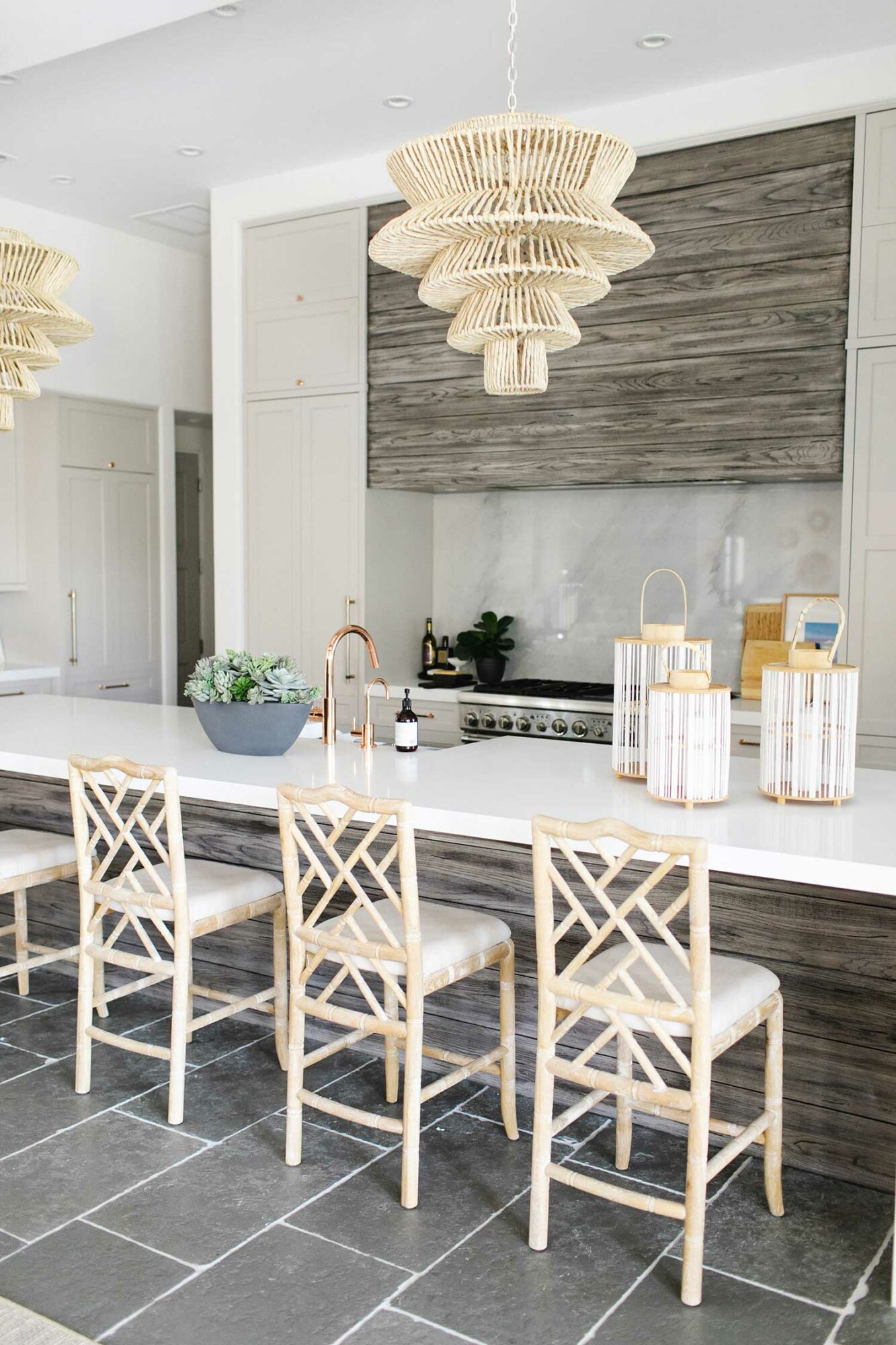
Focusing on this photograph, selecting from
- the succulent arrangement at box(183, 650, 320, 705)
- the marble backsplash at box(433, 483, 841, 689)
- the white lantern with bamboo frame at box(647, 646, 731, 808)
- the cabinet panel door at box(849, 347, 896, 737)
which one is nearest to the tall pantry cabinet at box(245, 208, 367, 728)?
the marble backsplash at box(433, 483, 841, 689)

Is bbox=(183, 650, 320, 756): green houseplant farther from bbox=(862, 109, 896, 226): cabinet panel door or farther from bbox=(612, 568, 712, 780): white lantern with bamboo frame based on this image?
bbox=(862, 109, 896, 226): cabinet panel door

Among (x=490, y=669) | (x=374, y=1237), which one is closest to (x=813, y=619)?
(x=490, y=669)

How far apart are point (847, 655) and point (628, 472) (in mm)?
1083

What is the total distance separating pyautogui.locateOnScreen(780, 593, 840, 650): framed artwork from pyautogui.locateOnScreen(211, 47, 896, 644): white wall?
1.72 meters

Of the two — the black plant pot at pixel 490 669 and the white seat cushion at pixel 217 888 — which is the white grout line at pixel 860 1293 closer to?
the white seat cushion at pixel 217 888

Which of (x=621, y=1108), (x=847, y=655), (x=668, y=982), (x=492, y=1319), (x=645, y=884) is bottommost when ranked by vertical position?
(x=492, y=1319)

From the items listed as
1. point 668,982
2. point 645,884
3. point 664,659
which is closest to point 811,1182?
point 668,982

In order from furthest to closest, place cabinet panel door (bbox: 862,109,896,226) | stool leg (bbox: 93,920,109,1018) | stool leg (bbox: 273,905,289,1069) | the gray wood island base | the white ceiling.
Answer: cabinet panel door (bbox: 862,109,896,226) < the white ceiling < stool leg (bbox: 93,920,109,1018) < stool leg (bbox: 273,905,289,1069) < the gray wood island base

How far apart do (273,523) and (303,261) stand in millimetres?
1169

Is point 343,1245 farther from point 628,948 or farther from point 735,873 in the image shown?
point 735,873

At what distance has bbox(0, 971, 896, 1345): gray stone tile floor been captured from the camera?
2.02 metres

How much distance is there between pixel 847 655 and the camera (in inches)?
162

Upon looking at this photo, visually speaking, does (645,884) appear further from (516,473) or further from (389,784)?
(516,473)

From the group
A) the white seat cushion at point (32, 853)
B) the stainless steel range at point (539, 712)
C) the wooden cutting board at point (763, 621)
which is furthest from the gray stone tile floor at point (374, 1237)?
the wooden cutting board at point (763, 621)
